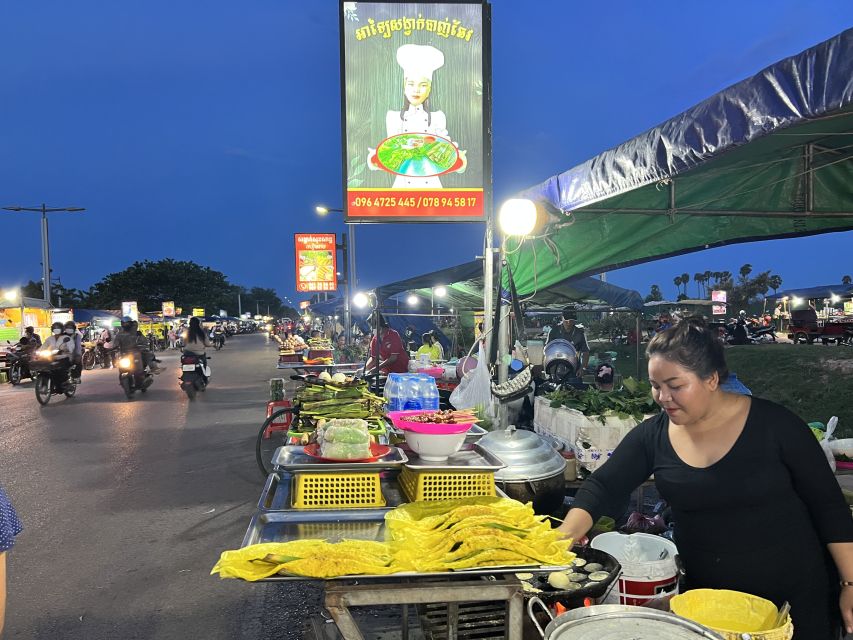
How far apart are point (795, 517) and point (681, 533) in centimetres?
43

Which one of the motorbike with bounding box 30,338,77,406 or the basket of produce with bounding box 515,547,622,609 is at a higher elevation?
the basket of produce with bounding box 515,547,622,609

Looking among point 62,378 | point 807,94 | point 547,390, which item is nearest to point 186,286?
point 62,378

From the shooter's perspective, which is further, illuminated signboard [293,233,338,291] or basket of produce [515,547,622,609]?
illuminated signboard [293,233,338,291]

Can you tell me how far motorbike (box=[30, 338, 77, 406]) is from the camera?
14211mm

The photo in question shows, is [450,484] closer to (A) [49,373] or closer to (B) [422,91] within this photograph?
(B) [422,91]

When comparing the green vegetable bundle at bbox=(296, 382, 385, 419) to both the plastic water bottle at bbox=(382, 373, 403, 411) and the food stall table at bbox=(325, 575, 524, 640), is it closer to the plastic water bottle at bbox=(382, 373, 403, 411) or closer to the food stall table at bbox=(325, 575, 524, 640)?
the plastic water bottle at bbox=(382, 373, 403, 411)

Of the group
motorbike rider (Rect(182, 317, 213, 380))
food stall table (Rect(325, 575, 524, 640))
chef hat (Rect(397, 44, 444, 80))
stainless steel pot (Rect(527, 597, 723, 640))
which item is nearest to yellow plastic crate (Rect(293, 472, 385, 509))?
food stall table (Rect(325, 575, 524, 640))

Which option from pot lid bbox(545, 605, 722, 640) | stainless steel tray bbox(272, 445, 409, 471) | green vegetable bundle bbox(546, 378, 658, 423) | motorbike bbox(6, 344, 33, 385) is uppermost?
stainless steel tray bbox(272, 445, 409, 471)

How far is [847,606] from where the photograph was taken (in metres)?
2.20

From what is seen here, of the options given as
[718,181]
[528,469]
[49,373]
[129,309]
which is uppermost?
[718,181]

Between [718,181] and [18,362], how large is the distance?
71.2 ft

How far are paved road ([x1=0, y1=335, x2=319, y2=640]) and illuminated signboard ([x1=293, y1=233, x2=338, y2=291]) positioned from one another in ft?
45.3

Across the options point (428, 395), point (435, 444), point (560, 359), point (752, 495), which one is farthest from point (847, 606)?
point (560, 359)

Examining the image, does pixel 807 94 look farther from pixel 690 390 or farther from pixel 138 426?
pixel 138 426
